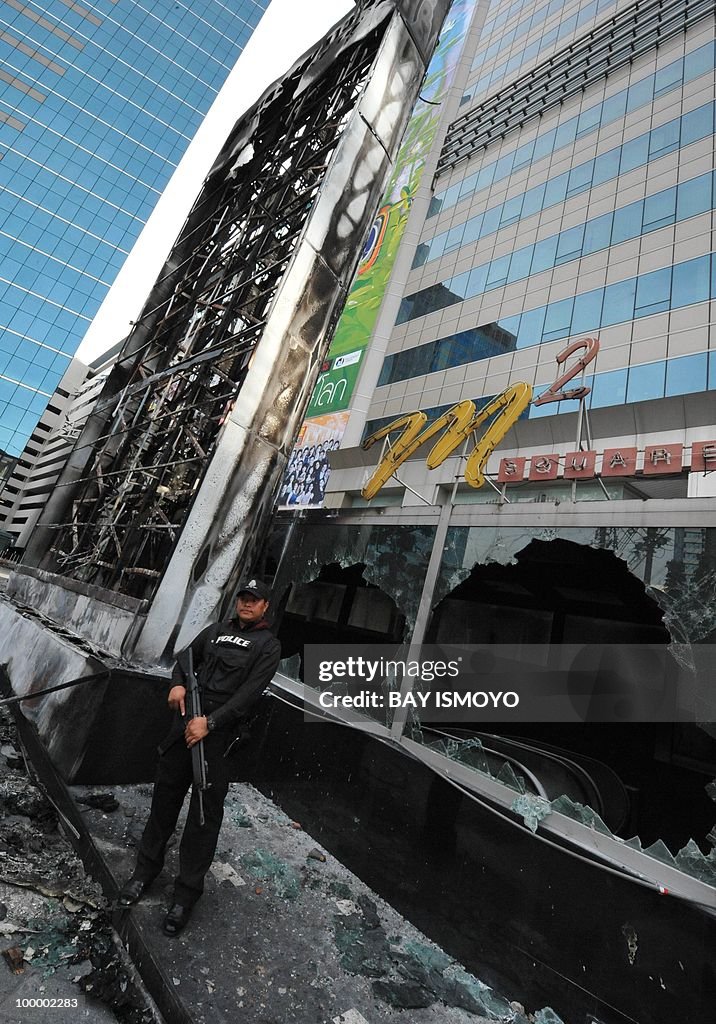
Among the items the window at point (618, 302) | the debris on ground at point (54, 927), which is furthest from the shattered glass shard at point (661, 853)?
the window at point (618, 302)

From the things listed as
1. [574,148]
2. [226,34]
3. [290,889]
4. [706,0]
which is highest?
[226,34]

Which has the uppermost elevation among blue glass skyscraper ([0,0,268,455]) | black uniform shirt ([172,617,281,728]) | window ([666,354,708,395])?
blue glass skyscraper ([0,0,268,455])

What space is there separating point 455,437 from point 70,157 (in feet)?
266

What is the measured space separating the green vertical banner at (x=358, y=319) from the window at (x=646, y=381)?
1293cm

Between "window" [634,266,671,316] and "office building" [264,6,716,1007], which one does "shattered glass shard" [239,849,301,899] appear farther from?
"window" [634,266,671,316]

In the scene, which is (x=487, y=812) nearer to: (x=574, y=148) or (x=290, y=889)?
(x=290, y=889)

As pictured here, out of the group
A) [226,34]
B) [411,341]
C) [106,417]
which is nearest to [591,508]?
[106,417]

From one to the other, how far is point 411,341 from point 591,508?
77.1ft

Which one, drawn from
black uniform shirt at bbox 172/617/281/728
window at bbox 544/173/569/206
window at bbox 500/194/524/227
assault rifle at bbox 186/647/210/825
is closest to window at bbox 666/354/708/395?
window at bbox 544/173/569/206

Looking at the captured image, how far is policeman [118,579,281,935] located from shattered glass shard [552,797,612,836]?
88.5 inches

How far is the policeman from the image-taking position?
287cm

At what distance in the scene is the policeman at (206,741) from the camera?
2865 millimetres

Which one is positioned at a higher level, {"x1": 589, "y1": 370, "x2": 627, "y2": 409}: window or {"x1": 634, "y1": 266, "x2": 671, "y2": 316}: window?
{"x1": 634, "y1": 266, "x2": 671, "y2": 316}: window

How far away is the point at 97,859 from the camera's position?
3266 mm
